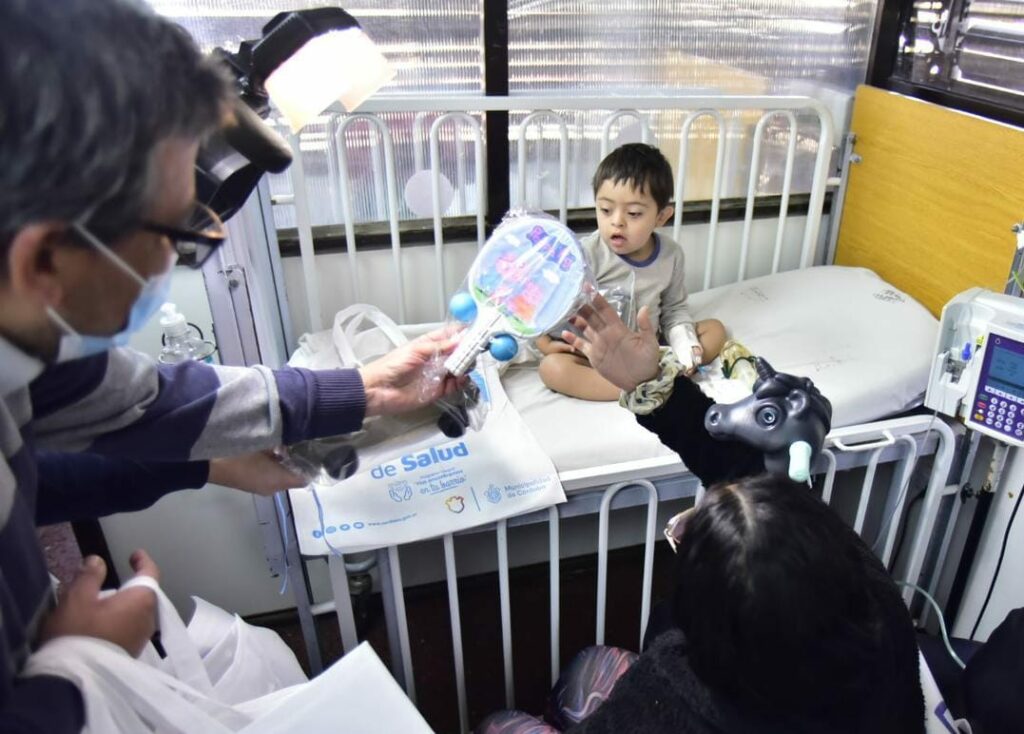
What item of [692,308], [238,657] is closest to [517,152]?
[692,308]

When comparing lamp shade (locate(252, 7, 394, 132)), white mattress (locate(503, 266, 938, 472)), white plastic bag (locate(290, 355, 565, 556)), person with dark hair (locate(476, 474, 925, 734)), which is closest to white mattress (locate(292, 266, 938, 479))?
white mattress (locate(503, 266, 938, 472))

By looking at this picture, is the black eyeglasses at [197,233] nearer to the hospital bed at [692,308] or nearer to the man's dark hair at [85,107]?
the man's dark hair at [85,107]

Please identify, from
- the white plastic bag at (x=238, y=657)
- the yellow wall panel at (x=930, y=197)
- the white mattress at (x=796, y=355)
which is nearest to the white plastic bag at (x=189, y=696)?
the white plastic bag at (x=238, y=657)

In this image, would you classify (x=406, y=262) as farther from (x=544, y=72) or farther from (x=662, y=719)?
(x=662, y=719)

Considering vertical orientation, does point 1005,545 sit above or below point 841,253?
below

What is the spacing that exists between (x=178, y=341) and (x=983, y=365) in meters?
1.51

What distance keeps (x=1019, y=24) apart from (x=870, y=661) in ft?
5.08

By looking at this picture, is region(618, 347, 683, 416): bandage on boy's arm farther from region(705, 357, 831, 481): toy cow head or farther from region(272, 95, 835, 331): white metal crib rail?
region(272, 95, 835, 331): white metal crib rail

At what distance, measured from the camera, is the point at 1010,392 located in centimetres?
133

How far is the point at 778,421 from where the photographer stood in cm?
103

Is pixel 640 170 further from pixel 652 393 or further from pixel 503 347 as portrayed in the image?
pixel 503 347

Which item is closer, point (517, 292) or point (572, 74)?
point (517, 292)

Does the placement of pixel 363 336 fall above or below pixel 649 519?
above

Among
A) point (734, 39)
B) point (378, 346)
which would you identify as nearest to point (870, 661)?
point (378, 346)
